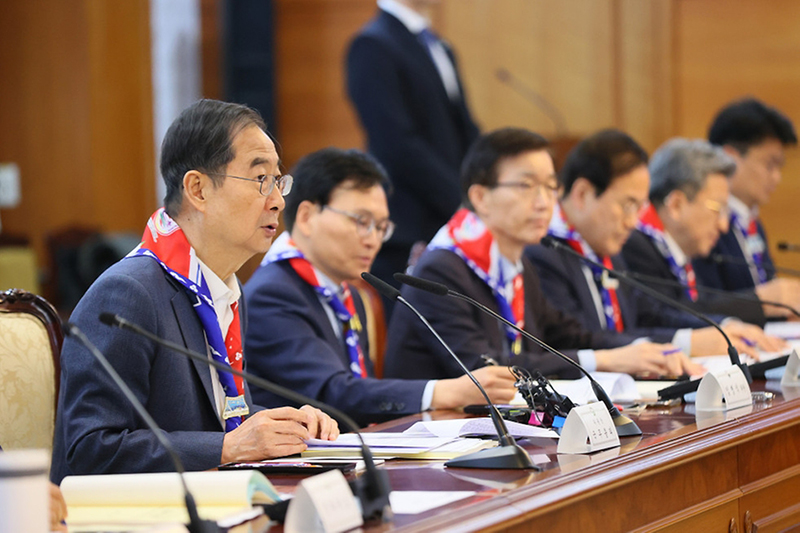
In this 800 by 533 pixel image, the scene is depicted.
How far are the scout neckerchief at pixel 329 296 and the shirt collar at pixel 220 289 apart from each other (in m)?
0.55

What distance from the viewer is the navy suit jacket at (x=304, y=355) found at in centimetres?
248

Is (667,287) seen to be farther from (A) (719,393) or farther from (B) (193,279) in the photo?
(B) (193,279)

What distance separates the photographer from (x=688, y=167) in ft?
14.0

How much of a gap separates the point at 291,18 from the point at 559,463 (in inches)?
233

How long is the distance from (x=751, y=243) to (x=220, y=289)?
350 centimetres

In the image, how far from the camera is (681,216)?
4.30 m

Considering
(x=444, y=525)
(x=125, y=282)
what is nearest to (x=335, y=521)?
(x=444, y=525)

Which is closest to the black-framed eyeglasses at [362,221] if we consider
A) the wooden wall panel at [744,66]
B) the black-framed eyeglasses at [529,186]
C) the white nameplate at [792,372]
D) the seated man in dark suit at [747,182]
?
the black-framed eyeglasses at [529,186]

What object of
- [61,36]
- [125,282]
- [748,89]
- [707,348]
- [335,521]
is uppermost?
[61,36]

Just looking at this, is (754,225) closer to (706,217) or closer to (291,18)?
(706,217)

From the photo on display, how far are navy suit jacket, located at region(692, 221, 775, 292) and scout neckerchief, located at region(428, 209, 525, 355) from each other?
1943mm

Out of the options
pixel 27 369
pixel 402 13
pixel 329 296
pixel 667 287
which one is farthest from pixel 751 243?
pixel 27 369

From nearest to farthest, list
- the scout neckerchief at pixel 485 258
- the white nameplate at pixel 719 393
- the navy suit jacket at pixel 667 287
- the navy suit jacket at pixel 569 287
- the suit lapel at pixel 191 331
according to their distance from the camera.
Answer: the suit lapel at pixel 191 331 → the white nameplate at pixel 719 393 → the scout neckerchief at pixel 485 258 → the navy suit jacket at pixel 569 287 → the navy suit jacket at pixel 667 287

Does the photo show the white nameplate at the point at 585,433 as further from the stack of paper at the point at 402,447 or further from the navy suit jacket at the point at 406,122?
the navy suit jacket at the point at 406,122
